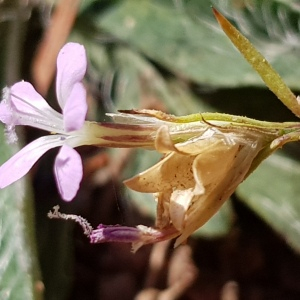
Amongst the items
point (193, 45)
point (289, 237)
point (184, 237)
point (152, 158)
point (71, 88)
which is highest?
point (71, 88)

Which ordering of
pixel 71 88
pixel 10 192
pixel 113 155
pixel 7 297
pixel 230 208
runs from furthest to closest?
pixel 113 155, pixel 230 208, pixel 10 192, pixel 7 297, pixel 71 88

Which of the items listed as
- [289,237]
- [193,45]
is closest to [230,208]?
[289,237]

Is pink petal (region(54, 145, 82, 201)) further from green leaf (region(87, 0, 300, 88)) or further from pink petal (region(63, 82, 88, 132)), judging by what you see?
Result: green leaf (region(87, 0, 300, 88))

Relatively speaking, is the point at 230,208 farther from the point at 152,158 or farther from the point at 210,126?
the point at 210,126

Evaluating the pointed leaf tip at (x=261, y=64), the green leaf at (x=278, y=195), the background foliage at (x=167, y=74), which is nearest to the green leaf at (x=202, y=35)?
the background foliage at (x=167, y=74)

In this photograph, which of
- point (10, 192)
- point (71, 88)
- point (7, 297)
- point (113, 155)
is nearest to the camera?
point (71, 88)

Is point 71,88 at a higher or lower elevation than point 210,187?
higher

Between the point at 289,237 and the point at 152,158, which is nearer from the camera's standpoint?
the point at 289,237

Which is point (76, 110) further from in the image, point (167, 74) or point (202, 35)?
point (167, 74)

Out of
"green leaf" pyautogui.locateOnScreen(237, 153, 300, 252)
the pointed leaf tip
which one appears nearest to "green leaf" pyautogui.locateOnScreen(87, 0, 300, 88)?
"green leaf" pyautogui.locateOnScreen(237, 153, 300, 252)
